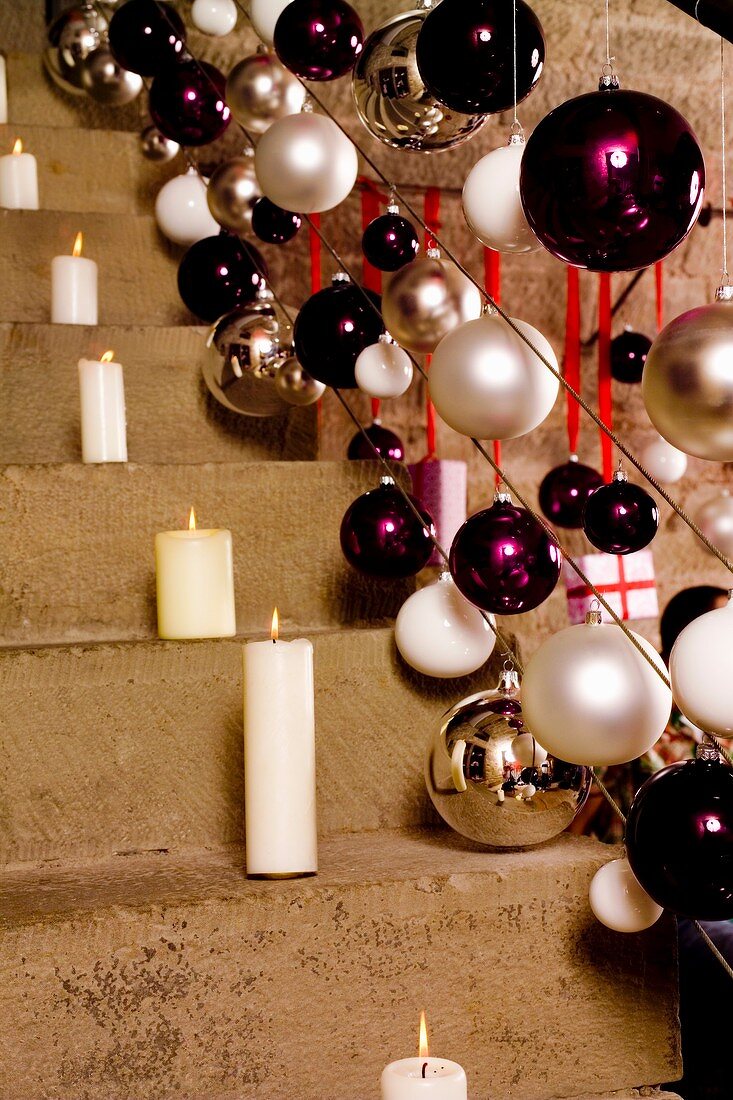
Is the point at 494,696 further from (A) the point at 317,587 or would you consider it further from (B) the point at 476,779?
(A) the point at 317,587

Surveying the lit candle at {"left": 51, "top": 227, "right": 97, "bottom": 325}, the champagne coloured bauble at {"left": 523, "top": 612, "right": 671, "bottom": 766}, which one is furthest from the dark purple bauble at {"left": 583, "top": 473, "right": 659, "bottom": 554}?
the lit candle at {"left": 51, "top": 227, "right": 97, "bottom": 325}

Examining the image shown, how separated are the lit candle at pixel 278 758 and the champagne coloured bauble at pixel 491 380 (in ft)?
0.76

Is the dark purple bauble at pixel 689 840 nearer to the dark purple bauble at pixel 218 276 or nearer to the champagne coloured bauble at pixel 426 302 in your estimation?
the champagne coloured bauble at pixel 426 302

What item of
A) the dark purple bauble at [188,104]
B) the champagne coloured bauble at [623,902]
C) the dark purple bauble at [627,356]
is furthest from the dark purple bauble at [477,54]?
the dark purple bauble at [627,356]

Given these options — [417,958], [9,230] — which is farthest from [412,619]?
[9,230]

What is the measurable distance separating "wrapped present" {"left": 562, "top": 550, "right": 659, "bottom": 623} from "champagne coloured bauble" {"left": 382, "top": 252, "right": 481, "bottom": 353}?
0.96 m

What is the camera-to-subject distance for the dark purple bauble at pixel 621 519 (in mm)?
997

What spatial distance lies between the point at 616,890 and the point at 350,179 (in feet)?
2.42

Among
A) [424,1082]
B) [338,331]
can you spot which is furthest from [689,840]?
[338,331]

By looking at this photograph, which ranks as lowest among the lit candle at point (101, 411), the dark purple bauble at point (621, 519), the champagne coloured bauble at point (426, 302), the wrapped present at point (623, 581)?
the wrapped present at point (623, 581)

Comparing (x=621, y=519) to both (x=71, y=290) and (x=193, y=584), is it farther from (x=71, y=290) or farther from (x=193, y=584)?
(x=71, y=290)

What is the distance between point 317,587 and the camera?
1.24 metres

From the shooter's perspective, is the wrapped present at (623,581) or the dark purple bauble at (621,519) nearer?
the dark purple bauble at (621,519)

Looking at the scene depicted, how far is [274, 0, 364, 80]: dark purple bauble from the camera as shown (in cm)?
111
